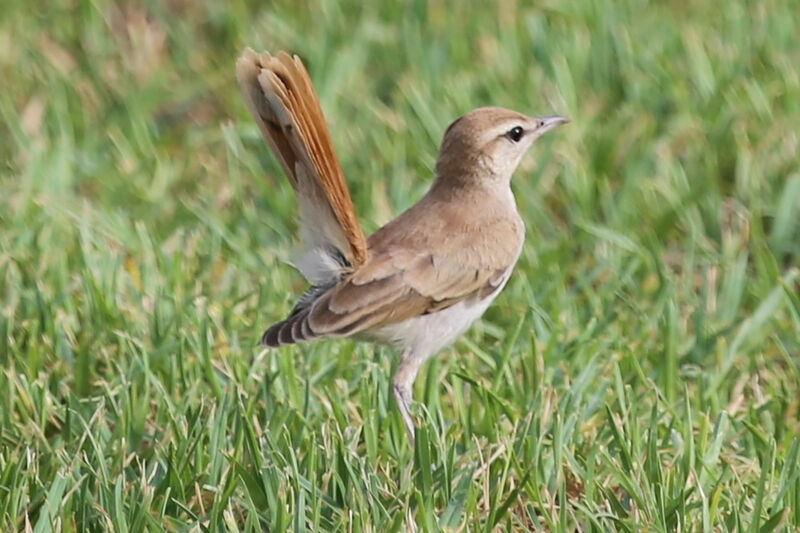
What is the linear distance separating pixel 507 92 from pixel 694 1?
5.12ft

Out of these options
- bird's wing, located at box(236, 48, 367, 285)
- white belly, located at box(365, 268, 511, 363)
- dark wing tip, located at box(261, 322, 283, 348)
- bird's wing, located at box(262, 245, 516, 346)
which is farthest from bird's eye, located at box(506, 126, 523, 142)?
dark wing tip, located at box(261, 322, 283, 348)

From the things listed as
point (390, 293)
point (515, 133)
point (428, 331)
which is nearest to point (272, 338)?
point (390, 293)

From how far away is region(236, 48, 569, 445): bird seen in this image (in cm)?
498

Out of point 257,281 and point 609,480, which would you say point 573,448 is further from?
point 257,281

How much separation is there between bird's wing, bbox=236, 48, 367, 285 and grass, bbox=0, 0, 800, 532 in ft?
1.54

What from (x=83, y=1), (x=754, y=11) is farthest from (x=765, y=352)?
(x=83, y=1)

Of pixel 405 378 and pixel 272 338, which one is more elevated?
pixel 272 338

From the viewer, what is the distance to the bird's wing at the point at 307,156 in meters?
4.95

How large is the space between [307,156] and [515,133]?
1.04 m

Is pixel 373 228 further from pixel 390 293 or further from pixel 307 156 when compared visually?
pixel 307 156

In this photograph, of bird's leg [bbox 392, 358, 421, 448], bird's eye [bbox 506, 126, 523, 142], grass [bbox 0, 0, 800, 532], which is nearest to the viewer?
grass [bbox 0, 0, 800, 532]

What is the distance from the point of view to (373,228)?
684cm

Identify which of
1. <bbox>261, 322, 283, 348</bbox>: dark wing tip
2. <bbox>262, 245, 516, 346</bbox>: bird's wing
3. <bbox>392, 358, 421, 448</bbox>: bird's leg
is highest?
<bbox>261, 322, 283, 348</bbox>: dark wing tip

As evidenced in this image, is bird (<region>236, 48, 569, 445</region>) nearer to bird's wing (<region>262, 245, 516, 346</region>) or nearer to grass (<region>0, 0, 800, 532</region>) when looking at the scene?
bird's wing (<region>262, 245, 516, 346</region>)
